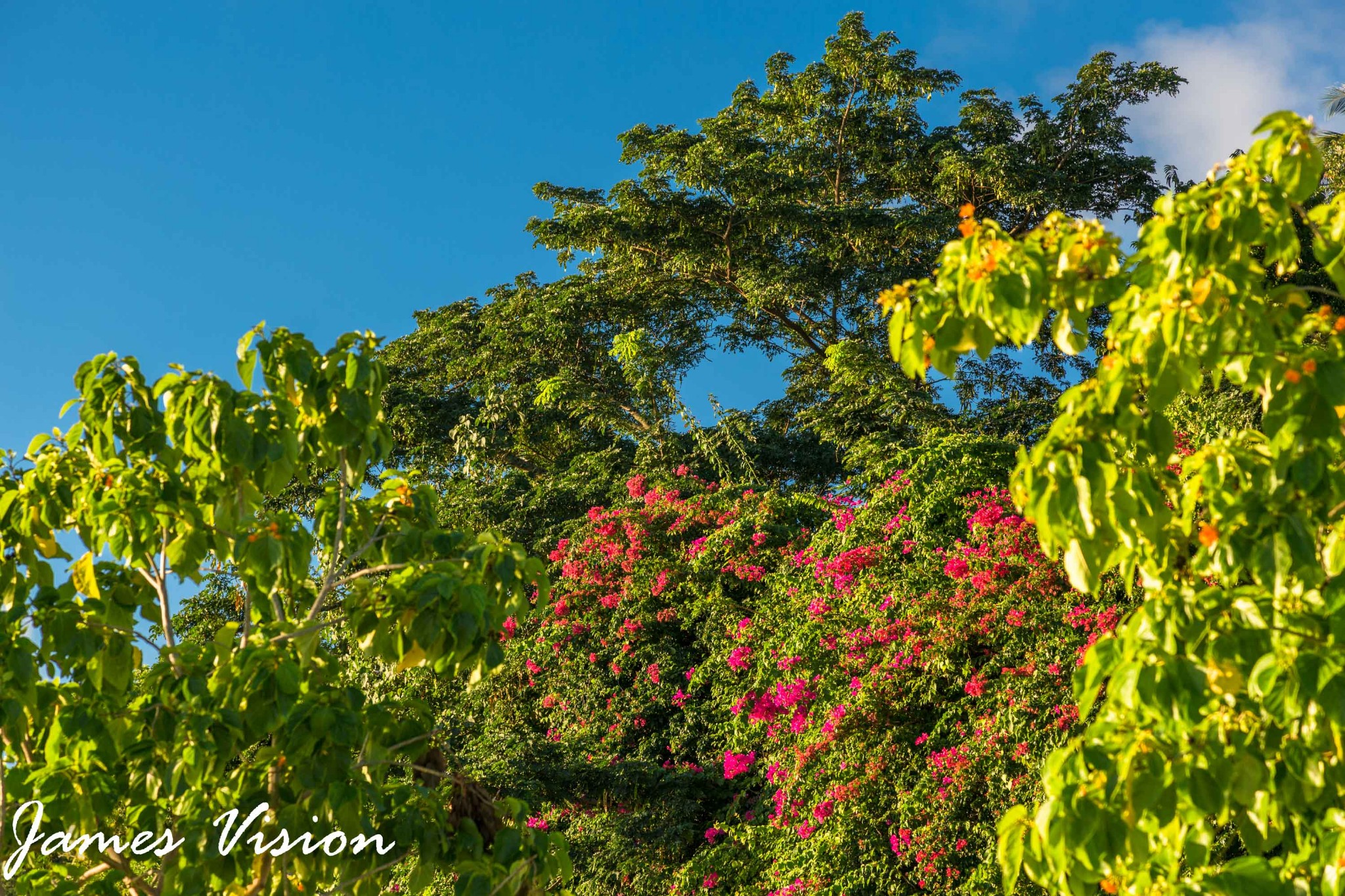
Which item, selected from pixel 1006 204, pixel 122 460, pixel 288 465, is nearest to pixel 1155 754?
pixel 288 465

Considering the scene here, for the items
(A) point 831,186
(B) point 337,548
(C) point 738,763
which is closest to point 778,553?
(C) point 738,763

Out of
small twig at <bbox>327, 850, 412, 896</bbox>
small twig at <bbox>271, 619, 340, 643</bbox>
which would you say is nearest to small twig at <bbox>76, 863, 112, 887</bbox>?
small twig at <bbox>327, 850, 412, 896</bbox>

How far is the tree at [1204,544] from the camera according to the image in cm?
212

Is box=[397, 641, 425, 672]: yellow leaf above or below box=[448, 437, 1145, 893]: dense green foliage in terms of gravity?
below

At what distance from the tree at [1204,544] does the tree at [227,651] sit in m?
1.75

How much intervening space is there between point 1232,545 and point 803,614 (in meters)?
6.29

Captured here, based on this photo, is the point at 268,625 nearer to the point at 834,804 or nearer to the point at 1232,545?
the point at 1232,545

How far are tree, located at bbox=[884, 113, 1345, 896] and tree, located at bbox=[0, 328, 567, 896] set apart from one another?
1755mm

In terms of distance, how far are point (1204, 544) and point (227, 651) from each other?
8.61ft

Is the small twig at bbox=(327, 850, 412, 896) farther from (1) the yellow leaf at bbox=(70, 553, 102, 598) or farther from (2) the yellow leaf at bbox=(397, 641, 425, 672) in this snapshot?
(1) the yellow leaf at bbox=(70, 553, 102, 598)

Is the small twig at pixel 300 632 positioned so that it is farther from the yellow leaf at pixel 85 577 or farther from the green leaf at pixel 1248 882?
the green leaf at pixel 1248 882

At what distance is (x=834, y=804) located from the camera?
7.39 m

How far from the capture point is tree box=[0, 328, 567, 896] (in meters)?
3.33

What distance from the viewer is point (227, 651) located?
11.3 feet
